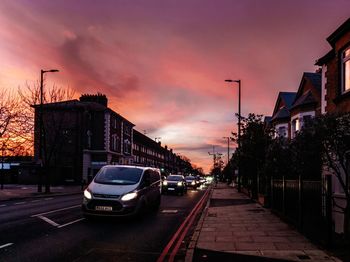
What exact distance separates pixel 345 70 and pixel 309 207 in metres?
4.39

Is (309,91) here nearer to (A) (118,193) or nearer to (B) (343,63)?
(B) (343,63)

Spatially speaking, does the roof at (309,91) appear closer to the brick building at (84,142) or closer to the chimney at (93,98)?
the brick building at (84,142)

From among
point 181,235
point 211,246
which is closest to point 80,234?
point 181,235

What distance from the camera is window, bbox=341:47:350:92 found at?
1287cm

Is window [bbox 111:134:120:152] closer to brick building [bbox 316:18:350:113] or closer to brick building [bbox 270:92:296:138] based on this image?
brick building [bbox 270:92:296:138]

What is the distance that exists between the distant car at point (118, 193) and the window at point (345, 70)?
24.7ft

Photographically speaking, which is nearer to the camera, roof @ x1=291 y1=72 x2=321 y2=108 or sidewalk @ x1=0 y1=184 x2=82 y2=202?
roof @ x1=291 y1=72 x2=321 y2=108

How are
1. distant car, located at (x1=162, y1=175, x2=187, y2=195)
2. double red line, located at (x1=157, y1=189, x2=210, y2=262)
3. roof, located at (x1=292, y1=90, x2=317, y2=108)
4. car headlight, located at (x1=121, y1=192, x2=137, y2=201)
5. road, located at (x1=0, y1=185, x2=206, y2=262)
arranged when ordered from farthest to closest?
1. distant car, located at (x1=162, y1=175, x2=187, y2=195)
2. roof, located at (x1=292, y1=90, x2=317, y2=108)
3. car headlight, located at (x1=121, y1=192, x2=137, y2=201)
4. double red line, located at (x1=157, y1=189, x2=210, y2=262)
5. road, located at (x1=0, y1=185, x2=206, y2=262)

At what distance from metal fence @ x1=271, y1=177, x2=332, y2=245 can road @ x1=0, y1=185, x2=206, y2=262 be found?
11.6ft

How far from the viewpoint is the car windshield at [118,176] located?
16.1m

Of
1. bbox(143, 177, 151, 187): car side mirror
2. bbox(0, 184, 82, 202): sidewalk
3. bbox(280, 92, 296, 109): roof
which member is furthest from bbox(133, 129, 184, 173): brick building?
bbox(143, 177, 151, 187): car side mirror

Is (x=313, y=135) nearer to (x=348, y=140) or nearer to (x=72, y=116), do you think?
(x=348, y=140)

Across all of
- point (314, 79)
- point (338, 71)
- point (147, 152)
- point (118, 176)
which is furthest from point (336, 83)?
point (147, 152)

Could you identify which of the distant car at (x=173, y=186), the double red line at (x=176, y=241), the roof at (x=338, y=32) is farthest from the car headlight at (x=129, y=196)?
the distant car at (x=173, y=186)
